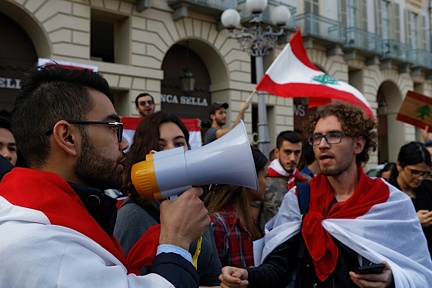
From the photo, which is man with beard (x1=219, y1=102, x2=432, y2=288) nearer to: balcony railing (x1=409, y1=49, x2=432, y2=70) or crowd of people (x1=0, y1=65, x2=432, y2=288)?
crowd of people (x1=0, y1=65, x2=432, y2=288)

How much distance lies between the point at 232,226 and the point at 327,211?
0.58 meters

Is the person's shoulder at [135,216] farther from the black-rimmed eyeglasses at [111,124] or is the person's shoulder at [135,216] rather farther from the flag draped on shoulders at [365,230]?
the flag draped on shoulders at [365,230]

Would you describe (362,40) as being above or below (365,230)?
above

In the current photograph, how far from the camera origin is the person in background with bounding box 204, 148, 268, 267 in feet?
9.14

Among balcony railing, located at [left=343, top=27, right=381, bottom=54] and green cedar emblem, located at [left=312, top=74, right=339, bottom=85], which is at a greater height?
balcony railing, located at [left=343, top=27, right=381, bottom=54]

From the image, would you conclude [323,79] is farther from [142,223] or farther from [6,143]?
[142,223]

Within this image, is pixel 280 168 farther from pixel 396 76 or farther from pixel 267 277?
pixel 396 76

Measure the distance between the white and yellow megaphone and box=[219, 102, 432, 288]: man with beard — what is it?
0.77 metres

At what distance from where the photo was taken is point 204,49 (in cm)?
1543

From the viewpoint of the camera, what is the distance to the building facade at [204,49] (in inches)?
463

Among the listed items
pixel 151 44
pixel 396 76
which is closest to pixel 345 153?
pixel 151 44

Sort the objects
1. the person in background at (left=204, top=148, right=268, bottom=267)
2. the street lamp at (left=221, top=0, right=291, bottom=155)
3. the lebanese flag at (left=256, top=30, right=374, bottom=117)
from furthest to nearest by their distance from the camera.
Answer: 1. the street lamp at (left=221, top=0, right=291, bottom=155)
2. the lebanese flag at (left=256, top=30, right=374, bottom=117)
3. the person in background at (left=204, top=148, right=268, bottom=267)

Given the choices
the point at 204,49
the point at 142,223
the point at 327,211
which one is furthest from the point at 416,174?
the point at 204,49

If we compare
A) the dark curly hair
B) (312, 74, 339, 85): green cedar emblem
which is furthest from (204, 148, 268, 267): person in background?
(312, 74, 339, 85): green cedar emblem
